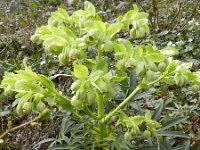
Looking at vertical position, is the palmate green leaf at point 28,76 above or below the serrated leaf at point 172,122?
above

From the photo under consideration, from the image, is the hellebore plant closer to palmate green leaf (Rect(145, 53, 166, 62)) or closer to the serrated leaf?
palmate green leaf (Rect(145, 53, 166, 62))

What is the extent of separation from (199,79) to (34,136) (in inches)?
35.9

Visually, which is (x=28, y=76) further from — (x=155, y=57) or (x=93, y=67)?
(x=155, y=57)

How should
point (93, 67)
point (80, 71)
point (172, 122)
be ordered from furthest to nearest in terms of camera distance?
1. point (172, 122)
2. point (93, 67)
3. point (80, 71)

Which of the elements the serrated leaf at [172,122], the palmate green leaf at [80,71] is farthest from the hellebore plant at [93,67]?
the serrated leaf at [172,122]

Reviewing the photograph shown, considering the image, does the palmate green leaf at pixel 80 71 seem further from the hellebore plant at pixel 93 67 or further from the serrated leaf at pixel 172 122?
the serrated leaf at pixel 172 122

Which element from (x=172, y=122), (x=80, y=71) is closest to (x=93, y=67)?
(x=80, y=71)

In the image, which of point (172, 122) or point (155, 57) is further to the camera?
point (172, 122)

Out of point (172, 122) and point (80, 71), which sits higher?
point (80, 71)

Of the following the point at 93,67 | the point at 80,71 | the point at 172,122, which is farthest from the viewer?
the point at 172,122

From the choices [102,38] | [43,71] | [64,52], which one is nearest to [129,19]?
[102,38]

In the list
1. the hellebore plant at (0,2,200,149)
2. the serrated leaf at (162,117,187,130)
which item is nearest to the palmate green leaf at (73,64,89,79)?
the hellebore plant at (0,2,200,149)

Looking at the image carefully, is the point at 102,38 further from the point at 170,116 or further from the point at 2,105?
the point at 2,105

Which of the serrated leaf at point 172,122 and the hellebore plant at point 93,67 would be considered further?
the serrated leaf at point 172,122
